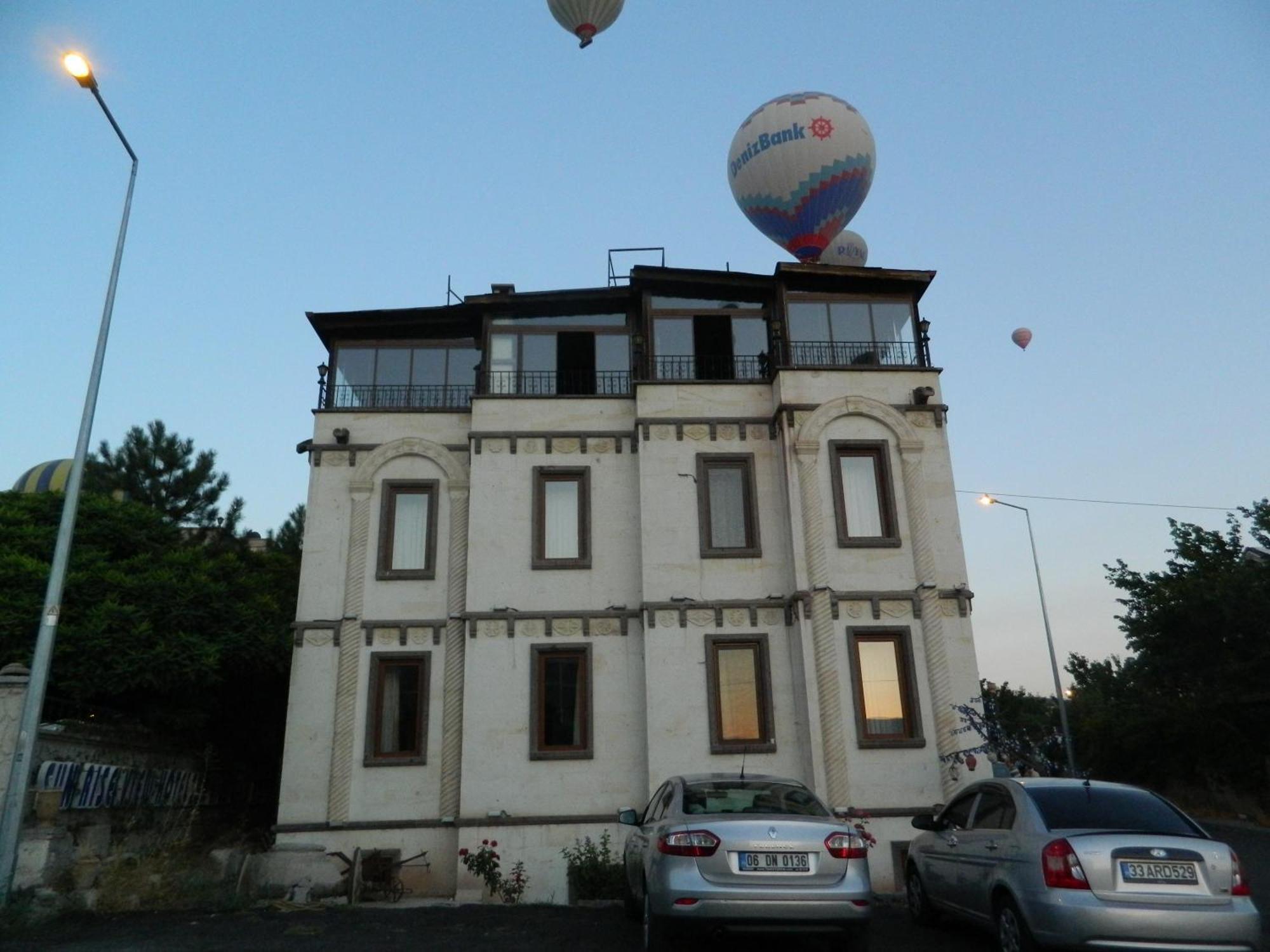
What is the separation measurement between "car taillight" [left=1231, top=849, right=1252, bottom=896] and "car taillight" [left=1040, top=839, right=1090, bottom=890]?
1.17m

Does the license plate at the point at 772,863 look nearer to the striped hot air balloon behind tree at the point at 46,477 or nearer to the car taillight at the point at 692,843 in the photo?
the car taillight at the point at 692,843

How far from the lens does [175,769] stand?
60.5 ft

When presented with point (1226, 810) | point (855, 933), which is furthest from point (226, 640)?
point (1226, 810)

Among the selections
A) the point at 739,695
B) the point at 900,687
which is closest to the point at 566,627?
the point at 739,695

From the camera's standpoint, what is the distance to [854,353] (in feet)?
61.4

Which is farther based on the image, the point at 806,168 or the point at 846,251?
the point at 846,251

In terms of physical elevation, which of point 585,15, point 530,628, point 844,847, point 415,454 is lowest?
point 844,847

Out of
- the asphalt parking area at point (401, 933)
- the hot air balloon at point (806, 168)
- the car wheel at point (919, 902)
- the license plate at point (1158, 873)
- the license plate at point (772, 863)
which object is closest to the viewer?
the license plate at point (1158, 873)

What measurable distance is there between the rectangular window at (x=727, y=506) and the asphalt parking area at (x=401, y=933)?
6996mm

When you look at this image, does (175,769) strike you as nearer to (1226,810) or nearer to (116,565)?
(116,565)

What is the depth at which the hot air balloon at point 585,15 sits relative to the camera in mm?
19328

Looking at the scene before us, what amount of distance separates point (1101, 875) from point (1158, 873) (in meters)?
0.45

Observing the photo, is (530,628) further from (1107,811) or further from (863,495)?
(1107,811)

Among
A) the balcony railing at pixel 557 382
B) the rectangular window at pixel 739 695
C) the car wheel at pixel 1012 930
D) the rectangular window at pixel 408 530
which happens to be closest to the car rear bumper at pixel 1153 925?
the car wheel at pixel 1012 930
